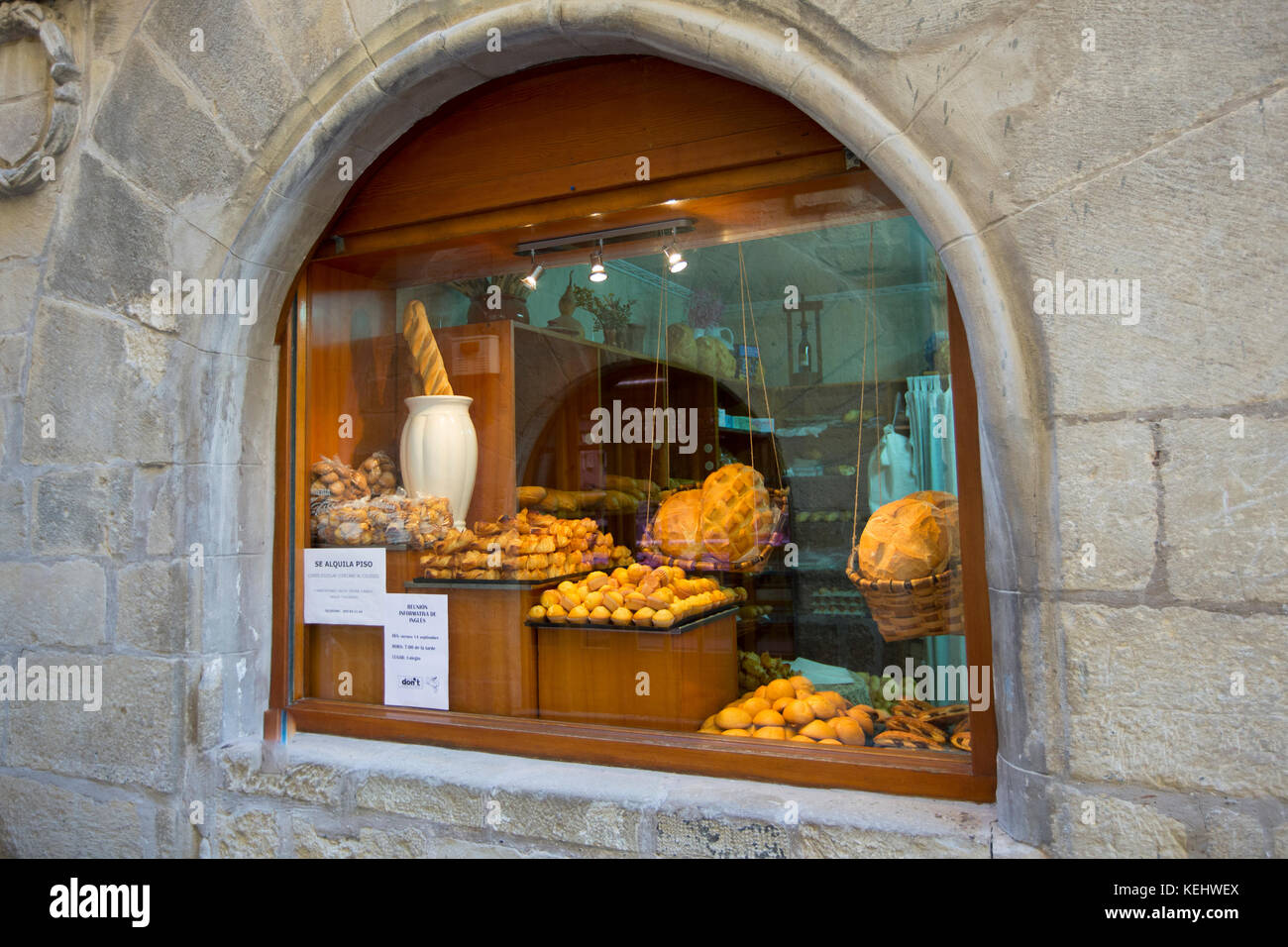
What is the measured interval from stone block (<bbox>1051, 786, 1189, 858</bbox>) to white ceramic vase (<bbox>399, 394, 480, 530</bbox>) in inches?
75.9

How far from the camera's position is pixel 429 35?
243 cm

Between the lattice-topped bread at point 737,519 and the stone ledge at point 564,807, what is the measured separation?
0.66m

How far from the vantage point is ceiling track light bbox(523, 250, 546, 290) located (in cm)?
279

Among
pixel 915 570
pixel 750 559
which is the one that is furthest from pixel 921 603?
pixel 750 559

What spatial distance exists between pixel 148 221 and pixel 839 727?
2.71m

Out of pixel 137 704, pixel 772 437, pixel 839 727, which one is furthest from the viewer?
pixel 137 704

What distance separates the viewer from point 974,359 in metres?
1.91

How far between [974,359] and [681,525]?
1.03 m

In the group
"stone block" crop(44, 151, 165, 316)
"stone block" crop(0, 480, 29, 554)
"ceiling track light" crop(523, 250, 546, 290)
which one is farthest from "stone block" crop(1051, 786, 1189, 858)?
"stone block" crop(0, 480, 29, 554)

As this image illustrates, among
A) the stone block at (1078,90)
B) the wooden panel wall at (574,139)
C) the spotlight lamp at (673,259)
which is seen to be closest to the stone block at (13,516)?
the wooden panel wall at (574,139)

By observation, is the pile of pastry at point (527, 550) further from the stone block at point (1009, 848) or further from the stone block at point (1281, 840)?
the stone block at point (1281, 840)

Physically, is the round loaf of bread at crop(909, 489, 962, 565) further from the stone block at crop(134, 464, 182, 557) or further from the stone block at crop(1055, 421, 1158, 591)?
the stone block at crop(134, 464, 182, 557)
